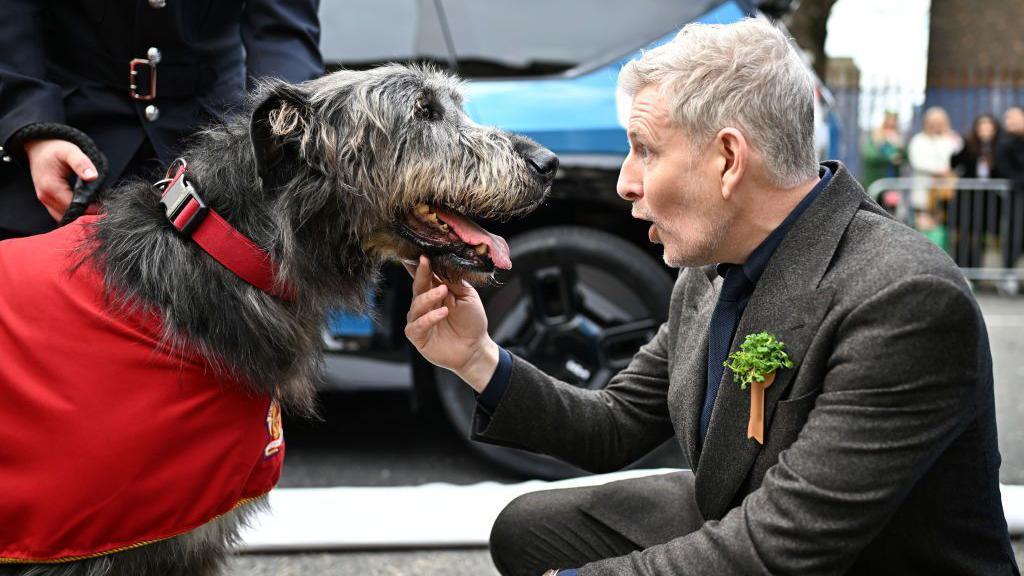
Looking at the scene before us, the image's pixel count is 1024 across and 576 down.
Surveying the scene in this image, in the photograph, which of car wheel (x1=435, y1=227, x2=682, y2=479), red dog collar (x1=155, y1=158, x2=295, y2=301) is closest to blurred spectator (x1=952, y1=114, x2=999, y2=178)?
car wheel (x1=435, y1=227, x2=682, y2=479)

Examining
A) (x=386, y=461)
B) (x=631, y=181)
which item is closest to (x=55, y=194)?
(x=631, y=181)

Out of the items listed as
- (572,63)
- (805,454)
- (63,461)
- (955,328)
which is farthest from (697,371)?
(572,63)

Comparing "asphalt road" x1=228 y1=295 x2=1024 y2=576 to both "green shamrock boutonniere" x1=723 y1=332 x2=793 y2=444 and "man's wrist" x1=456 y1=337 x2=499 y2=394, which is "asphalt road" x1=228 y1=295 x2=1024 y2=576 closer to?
"man's wrist" x1=456 y1=337 x2=499 y2=394

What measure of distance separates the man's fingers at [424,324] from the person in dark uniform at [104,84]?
791 mm

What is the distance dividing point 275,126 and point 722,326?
43.8 inches

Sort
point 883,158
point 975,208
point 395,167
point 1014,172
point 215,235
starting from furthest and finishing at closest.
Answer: point 883,158 → point 975,208 → point 1014,172 → point 395,167 → point 215,235

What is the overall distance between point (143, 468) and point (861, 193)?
5.46 feet

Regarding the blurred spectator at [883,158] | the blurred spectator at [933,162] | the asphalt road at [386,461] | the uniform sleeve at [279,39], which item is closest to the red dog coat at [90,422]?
the uniform sleeve at [279,39]

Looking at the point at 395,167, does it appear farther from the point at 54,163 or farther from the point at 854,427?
the point at 854,427

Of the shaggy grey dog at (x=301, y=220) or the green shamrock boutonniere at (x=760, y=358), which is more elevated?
the shaggy grey dog at (x=301, y=220)

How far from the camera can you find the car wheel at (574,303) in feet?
13.9

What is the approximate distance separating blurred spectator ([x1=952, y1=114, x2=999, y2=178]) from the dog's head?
11041 millimetres

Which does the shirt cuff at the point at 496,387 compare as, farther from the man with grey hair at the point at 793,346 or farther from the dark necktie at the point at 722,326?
the dark necktie at the point at 722,326

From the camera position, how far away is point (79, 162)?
2.42m
